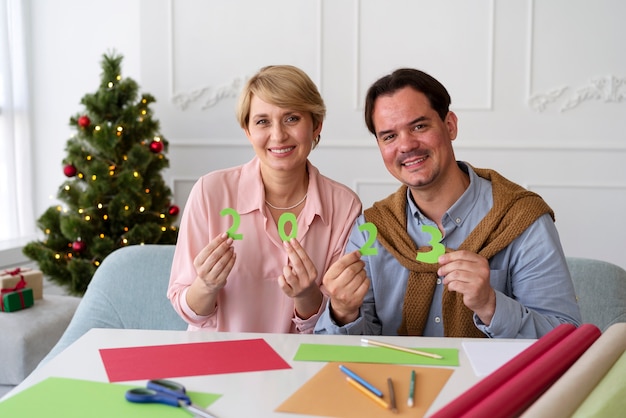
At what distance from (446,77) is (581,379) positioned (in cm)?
392

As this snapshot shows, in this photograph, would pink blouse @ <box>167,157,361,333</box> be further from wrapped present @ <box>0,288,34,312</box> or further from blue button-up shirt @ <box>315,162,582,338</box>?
wrapped present @ <box>0,288,34,312</box>

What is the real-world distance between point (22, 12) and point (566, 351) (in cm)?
494

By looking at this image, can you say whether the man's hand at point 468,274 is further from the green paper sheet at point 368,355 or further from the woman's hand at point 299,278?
the woman's hand at point 299,278

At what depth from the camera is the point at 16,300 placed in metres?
3.16

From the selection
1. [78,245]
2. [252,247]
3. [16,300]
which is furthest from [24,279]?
[252,247]

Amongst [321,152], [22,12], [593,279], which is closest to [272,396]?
[593,279]

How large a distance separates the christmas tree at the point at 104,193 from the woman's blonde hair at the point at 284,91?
2153 millimetres

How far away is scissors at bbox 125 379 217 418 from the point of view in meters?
1.12

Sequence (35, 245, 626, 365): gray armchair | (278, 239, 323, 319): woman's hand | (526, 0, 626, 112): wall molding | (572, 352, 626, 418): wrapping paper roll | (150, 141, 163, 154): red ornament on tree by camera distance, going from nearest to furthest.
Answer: (572, 352, 626, 418): wrapping paper roll, (278, 239, 323, 319): woman's hand, (35, 245, 626, 365): gray armchair, (150, 141, 163, 154): red ornament on tree, (526, 0, 626, 112): wall molding

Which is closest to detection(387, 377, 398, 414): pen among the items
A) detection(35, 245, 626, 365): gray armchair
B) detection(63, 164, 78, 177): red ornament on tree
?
detection(35, 245, 626, 365): gray armchair

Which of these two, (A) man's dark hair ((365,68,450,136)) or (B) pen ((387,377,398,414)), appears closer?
(B) pen ((387,377,398,414))

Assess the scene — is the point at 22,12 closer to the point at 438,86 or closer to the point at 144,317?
the point at 144,317

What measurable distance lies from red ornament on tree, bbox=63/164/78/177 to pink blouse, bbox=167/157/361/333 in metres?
2.27

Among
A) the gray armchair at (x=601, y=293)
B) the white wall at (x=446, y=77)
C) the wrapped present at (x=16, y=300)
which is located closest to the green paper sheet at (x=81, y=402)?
the gray armchair at (x=601, y=293)
